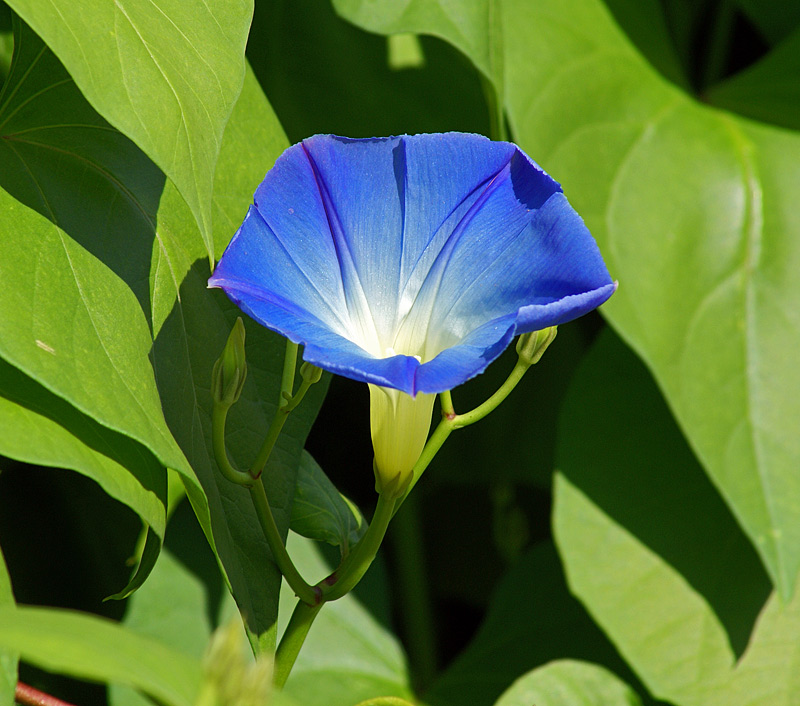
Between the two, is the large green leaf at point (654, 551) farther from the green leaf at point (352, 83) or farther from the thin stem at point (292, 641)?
the thin stem at point (292, 641)

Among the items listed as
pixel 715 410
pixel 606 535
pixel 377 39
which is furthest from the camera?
pixel 377 39

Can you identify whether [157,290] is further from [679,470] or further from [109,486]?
[679,470]

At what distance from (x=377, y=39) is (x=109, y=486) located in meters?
0.91

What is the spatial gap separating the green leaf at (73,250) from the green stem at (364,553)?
130 mm

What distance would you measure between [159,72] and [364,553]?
1.12 feet

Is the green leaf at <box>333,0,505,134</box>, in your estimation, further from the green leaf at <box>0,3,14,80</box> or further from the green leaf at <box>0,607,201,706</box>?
the green leaf at <box>0,607,201,706</box>

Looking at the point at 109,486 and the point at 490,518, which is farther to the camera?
the point at 490,518

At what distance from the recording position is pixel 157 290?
0.65m

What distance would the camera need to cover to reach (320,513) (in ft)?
2.20

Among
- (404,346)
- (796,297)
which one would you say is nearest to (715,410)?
(796,297)

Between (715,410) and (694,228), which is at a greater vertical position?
(694,228)

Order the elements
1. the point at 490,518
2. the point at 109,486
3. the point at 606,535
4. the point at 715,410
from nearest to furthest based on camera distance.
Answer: the point at 109,486
the point at 715,410
the point at 606,535
the point at 490,518

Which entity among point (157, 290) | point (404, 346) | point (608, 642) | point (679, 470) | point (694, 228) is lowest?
point (608, 642)

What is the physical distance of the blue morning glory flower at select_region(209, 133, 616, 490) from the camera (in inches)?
21.6
